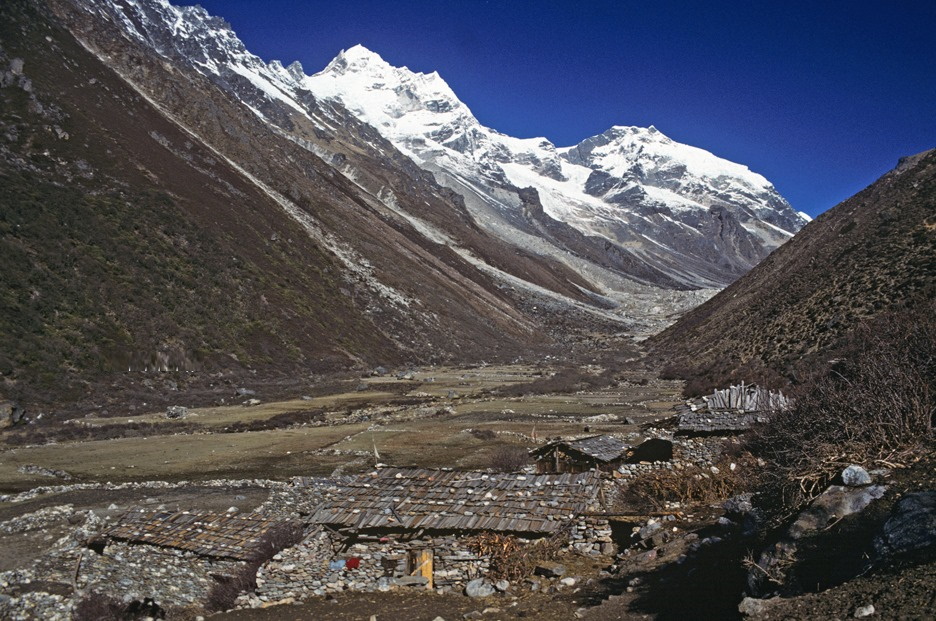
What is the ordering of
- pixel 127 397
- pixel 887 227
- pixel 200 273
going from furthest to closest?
pixel 200 273, pixel 127 397, pixel 887 227

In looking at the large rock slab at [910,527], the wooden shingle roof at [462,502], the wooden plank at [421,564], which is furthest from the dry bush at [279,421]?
the large rock slab at [910,527]

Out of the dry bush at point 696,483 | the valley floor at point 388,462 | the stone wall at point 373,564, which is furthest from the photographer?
the dry bush at point 696,483

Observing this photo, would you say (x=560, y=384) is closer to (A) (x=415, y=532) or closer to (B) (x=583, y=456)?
(B) (x=583, y=456)

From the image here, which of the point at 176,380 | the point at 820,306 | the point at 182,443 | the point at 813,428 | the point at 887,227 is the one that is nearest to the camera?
the point at 813,428

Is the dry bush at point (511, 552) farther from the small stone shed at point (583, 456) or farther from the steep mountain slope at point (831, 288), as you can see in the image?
the steep mountain slope at point (831, 288)

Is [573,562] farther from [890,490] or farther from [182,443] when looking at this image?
[182,443]

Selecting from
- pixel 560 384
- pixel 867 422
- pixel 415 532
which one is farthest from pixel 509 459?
pixel 560 384

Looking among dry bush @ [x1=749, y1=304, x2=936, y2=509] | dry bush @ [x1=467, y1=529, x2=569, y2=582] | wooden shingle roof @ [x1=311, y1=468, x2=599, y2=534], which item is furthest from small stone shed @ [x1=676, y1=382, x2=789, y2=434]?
dry bush @ [x1=467, y1=529, x2=569, y2=582]

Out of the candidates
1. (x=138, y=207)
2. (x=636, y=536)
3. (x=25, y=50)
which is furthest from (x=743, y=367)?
(x=25, y=50)
